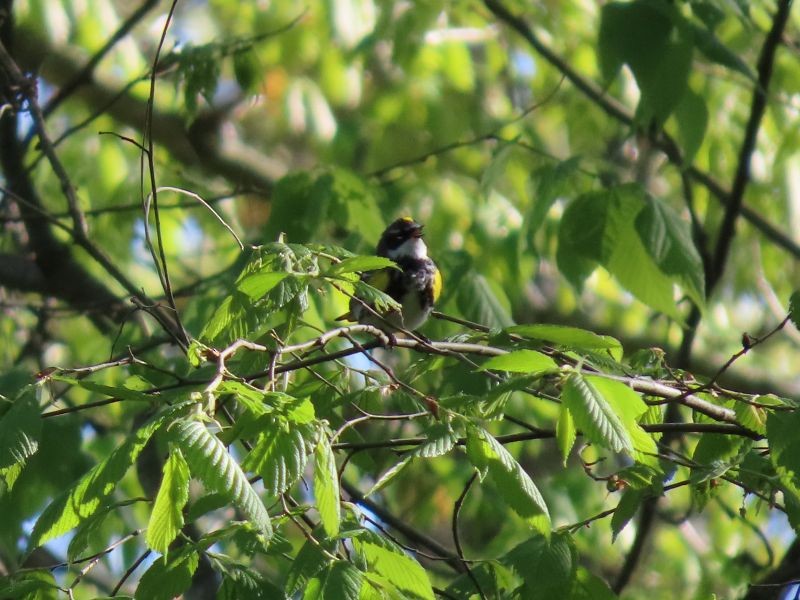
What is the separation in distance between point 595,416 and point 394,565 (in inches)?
14.5

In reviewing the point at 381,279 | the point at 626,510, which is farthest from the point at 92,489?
the point at 381,279

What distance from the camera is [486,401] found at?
5.41 ft

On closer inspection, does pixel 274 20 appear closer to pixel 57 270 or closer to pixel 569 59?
pixel 569 59

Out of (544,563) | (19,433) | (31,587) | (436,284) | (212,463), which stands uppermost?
(212,463)

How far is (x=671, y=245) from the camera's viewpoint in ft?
9.02

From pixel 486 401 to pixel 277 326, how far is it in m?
0.72

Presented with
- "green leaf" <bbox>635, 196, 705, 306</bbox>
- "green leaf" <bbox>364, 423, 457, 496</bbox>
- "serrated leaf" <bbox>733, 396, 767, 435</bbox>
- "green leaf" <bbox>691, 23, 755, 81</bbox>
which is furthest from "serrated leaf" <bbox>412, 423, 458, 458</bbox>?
"green leaf" <bbox>691, 23, 755, 81</bbox>

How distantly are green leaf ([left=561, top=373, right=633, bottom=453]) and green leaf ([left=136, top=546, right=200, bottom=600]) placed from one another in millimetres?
583

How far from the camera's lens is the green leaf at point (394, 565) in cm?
161

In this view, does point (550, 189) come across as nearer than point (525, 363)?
No

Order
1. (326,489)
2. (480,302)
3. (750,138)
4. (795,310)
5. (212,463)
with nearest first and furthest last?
1. (212,463)
2. (326,489)
3. (795,310)
4. (480,302)
5. (750,138)

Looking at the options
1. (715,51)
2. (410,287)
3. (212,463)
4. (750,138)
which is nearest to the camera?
(212,463)

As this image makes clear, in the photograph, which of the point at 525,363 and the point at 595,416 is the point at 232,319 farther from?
the point at 595,416

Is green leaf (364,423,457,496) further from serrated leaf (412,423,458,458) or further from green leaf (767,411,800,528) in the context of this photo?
green leaf (767,411,800,528)
